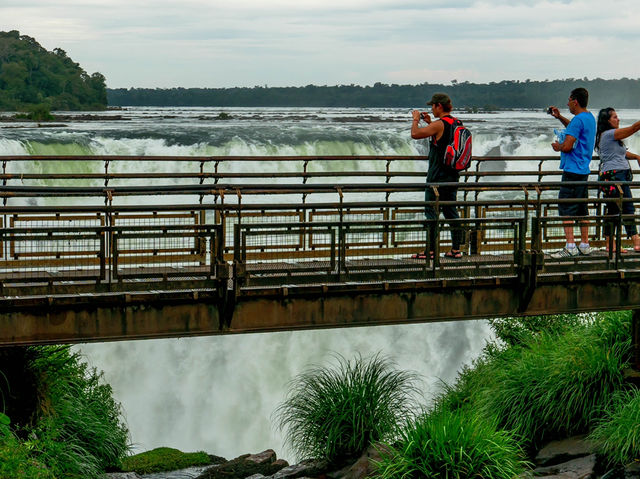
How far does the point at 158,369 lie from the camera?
21609 millimetres

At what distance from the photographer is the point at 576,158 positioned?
519 inches

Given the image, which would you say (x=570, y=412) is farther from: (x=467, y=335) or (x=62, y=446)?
(x=467, y=335)

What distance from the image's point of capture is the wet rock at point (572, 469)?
1291cm

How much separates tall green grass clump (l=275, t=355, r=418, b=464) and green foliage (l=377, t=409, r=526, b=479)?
2004 mm

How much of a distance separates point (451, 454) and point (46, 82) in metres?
108

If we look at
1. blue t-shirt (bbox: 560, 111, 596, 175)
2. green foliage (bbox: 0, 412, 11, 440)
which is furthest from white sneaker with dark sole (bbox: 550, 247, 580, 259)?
green foliage (bbox: 0, 412, 11, 440)

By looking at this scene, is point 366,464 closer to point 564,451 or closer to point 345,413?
point 345,413

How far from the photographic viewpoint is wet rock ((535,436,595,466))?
13461 mm

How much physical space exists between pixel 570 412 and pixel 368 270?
3711 mm

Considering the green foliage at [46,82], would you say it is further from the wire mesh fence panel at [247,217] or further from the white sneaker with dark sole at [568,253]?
the white sneaker with dark sole at [568,253]

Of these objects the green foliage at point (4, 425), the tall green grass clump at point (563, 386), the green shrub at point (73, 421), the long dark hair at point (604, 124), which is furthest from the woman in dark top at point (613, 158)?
the green foliage at point (4, 425)

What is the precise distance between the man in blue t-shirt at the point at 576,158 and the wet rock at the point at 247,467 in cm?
535

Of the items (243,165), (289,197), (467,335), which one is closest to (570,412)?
(467,335)

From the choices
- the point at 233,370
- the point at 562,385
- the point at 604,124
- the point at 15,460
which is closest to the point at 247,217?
the point at 562,385
